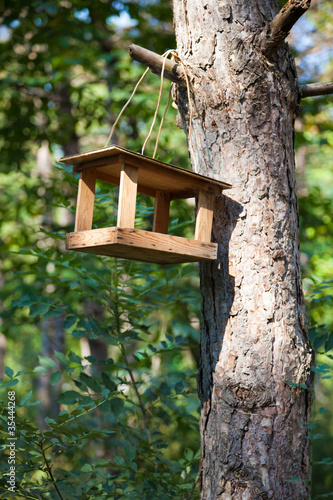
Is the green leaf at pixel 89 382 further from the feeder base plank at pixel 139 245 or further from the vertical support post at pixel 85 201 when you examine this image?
the vertical support post at pixel 85 201

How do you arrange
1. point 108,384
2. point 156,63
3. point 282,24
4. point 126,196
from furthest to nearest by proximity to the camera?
point 108,384 < point 156,63 < point 282,24 < point 126,196

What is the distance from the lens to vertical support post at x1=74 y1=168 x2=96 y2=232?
1.69m

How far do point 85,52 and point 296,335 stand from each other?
3.67 m

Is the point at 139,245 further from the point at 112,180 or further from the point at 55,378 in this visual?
the point at 55,378

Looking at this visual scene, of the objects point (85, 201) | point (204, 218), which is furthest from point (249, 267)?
point (85, 201)

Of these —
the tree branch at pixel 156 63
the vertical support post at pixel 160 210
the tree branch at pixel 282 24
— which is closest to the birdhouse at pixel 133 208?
the vertical support post at pixel 160 210

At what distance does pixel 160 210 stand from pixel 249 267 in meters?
0.51

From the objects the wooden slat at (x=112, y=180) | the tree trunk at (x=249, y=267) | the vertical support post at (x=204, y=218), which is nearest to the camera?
the tree trunk at (x=249, y=267)

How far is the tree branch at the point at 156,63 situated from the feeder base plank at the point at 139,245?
0.66 m

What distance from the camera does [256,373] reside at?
5.26 feet

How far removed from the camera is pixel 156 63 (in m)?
1.78

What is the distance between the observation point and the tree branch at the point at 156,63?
1.74m

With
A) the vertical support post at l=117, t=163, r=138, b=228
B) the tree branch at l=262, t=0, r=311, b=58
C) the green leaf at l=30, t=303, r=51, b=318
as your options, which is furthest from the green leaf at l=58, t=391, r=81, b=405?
the tree branch at l=262, t=0, r=311, b=58

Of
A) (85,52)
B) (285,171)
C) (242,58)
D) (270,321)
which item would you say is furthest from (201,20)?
(85,52)
